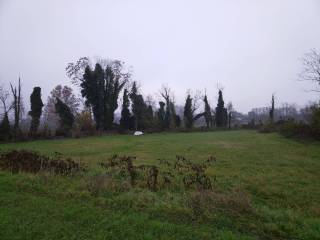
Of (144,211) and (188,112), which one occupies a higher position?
(188,112)

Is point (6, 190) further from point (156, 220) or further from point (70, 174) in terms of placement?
point (156, 220)

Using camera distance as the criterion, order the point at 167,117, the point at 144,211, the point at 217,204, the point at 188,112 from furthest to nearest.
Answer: the point at 188,112, the point at 167,117, the point at 217,204, the point at 144,211

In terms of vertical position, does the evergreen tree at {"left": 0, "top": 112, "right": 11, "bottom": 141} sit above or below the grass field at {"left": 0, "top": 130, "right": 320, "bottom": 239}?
above

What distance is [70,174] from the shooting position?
33.3 ft

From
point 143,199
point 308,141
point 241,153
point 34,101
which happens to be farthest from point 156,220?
point 34,101

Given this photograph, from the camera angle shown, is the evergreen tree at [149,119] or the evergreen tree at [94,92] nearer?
the evergreen tree at [94,92]

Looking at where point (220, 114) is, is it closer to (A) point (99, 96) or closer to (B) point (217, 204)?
(A) point (99, 96)

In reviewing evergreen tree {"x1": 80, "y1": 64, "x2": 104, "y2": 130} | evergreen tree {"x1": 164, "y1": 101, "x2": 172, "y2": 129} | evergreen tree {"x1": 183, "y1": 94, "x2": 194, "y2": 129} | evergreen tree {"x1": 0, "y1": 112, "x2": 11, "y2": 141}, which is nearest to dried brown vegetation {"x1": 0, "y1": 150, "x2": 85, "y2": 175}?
evergreen tree {"x1": 0, "y1": 112, "x2": 11, "y2": 141}

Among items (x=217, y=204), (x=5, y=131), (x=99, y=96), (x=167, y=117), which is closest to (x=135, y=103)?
(x=99, y=96)

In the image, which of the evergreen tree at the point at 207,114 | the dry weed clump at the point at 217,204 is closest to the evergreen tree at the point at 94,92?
the evergreen tree at the point at 207,114

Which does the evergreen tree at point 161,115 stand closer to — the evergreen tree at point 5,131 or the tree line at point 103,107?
the tree line at point 103,107

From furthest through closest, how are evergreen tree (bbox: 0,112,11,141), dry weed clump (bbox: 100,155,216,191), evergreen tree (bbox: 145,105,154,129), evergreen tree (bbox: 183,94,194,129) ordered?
evergreen tree (bbox: 183,94,194,129)
evergreen tree (bbox: 145,105,154,129)
evergreen tree (bbox: 0,112,11,141)
dry weed clump (bbox: 100,155,216,191)

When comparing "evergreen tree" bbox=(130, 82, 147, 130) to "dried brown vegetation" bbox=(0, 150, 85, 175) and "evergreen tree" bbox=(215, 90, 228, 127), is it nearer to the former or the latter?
"evergreen tree" bbox=(215, 90, 228, 127)

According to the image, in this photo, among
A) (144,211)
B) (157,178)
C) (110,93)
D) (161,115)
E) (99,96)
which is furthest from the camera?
(161,115)
